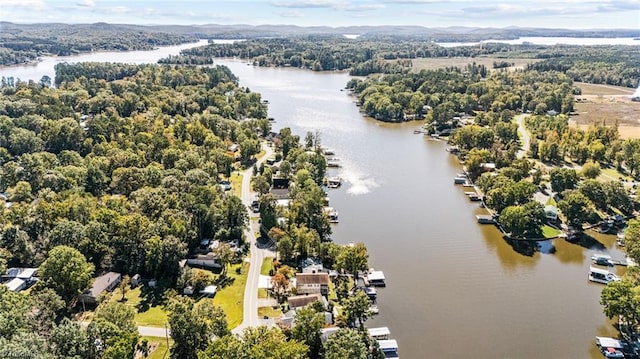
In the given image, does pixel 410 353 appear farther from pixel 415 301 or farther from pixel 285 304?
pixel 285 304

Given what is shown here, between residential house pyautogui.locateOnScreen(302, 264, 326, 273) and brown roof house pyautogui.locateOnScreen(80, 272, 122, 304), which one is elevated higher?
residential house pyautogui.locateOnScreen(302, 264, 326, 273)

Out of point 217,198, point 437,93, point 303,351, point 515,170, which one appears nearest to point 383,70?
point 437,93

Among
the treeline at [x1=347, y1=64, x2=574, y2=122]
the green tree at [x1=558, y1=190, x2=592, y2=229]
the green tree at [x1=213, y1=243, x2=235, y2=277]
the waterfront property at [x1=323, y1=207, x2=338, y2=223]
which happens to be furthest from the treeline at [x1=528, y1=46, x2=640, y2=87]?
the green tree at [x1=213, y1=243, x2=235, y2=277]

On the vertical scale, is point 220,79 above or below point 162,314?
above

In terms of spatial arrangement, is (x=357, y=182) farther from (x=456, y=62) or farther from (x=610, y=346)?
(x=456, y=62)

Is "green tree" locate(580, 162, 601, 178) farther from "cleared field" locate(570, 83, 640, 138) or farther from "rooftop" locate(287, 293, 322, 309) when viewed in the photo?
"rooftop" locate(287, 293, 322, 309)

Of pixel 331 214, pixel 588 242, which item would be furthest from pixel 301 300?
pixel 588 242
